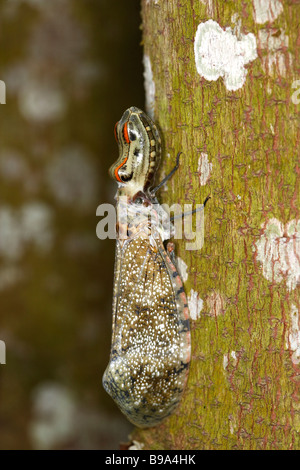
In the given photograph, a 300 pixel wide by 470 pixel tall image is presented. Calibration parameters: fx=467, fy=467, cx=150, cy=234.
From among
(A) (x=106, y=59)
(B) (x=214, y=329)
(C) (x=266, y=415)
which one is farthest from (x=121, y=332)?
(A) (x=106, y=59)

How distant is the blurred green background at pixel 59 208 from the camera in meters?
2.12

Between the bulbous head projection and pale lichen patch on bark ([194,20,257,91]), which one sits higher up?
pale lichen patch on bark ([194,20,257,91])

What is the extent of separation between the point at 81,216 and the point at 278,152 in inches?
48.4

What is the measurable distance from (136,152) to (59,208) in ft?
2.55

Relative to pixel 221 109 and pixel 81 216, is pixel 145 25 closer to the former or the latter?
pixel 221 109

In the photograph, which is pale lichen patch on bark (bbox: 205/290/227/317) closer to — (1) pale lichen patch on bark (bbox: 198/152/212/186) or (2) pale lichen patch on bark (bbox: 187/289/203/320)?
(2) pale lichen patch on bark (bbox: 187/289/203/320)

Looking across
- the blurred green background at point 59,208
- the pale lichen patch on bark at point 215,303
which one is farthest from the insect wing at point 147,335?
the blurred green background at point 59,208

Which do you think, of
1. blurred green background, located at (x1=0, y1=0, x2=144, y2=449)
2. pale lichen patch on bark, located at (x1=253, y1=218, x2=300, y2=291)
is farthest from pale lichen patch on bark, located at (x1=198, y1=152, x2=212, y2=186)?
blurred green background, located at (x1=0, y1=0, x2=144, y2=449)

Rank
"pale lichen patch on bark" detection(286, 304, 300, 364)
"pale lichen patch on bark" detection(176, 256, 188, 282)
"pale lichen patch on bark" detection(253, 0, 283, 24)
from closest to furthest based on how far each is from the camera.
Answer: "pale lichen patch on bark" detection(253, 0, 283, 24)
"pale lichen patch on bark" detection(286, 304, 300, 364)
"pale lichen patch on bark" detection(176, 256, 188, 282)

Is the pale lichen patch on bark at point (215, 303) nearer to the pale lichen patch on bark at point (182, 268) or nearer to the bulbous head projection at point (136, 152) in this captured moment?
the pale lichen patch on bark at point (182, 268)

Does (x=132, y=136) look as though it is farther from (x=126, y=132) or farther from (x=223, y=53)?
(x=223, y=53)

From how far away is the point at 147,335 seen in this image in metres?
1.54

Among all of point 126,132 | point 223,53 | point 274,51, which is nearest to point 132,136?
point 126,132

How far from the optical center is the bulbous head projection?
1497 mm
